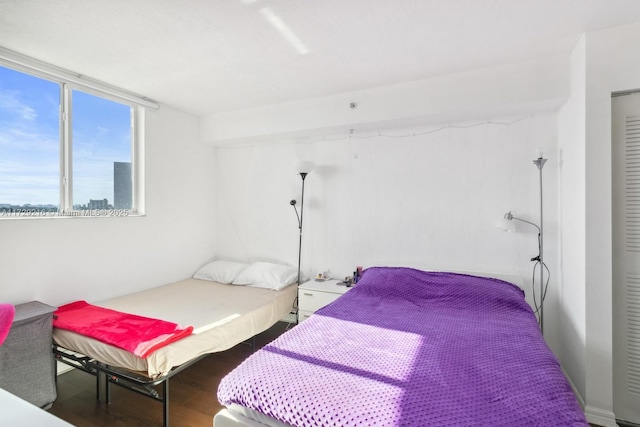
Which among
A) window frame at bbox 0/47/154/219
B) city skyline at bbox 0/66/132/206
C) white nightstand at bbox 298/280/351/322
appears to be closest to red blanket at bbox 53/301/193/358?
window frame at bbox 0/47/154/219

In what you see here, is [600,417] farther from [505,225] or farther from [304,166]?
[304,166]

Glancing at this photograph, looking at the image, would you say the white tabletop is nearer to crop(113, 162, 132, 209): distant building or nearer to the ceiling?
the ceiling

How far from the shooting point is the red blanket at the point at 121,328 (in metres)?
1.91

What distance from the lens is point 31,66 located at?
2.37 metres

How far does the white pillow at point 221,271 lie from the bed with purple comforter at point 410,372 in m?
1.64

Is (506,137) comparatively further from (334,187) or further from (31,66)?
(31,66)

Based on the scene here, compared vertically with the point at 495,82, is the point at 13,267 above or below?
below

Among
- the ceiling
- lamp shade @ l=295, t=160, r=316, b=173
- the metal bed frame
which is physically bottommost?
the metal bed frame

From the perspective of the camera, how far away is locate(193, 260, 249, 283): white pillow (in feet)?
11.7

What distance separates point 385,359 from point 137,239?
278cm

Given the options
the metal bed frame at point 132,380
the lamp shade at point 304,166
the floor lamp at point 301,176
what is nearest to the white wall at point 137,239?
the metal bed frame at point 132,380

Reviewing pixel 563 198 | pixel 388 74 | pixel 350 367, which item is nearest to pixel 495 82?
pixel 388 74

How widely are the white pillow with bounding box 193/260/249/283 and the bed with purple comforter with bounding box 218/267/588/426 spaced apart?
1640mm

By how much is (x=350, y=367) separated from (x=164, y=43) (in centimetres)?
234
